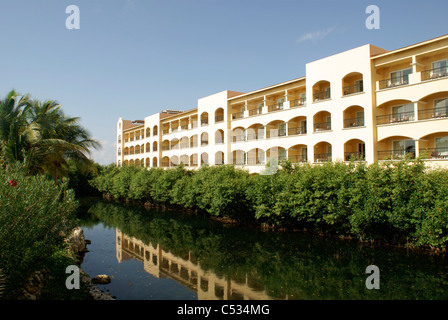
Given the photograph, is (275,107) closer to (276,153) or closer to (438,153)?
(276,153)

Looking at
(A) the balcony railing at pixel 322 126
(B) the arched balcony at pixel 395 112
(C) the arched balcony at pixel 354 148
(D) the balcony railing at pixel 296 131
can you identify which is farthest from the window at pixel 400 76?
(D) the balcony railing at pixel 296 131

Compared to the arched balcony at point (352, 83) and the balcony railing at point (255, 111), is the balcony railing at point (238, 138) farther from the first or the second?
the arched balcony at point (352, 83)

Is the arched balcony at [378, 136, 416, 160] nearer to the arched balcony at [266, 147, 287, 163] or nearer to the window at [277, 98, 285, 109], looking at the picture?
the arched balcony at [266, 147, 287, 163]

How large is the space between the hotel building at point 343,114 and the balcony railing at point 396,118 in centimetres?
6

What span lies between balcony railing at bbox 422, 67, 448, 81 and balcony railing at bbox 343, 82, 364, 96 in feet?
13.8

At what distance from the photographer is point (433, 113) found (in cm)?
2081

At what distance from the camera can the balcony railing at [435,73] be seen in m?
20.0

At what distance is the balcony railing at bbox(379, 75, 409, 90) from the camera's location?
22.0m

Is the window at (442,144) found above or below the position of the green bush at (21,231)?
above

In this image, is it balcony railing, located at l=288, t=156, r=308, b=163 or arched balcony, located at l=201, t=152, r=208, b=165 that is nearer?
balcony railing, located at l=288, t=156, r=308, b=163

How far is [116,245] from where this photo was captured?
19.7 meters

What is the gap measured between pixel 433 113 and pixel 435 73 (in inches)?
105

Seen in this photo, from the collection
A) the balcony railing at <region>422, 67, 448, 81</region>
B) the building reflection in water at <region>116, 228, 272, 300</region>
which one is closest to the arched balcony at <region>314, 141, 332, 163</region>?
the balcony railing at <region>422, 67, 448, 81</region>
